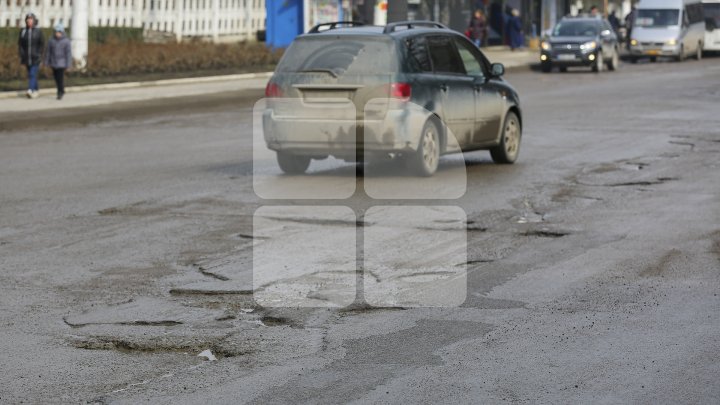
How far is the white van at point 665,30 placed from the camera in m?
51.2

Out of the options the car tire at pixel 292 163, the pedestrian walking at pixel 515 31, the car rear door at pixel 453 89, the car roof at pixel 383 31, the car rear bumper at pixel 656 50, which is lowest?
the car tire at pixel 292 163

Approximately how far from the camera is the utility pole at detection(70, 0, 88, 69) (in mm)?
34188

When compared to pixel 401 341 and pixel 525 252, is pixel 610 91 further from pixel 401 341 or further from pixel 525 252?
pixel 401 341

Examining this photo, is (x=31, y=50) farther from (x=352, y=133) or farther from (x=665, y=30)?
(x=665, y=30)

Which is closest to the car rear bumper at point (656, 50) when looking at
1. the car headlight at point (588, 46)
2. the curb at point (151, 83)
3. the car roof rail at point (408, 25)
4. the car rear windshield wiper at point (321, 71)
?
the car headlight at point (588, 46)

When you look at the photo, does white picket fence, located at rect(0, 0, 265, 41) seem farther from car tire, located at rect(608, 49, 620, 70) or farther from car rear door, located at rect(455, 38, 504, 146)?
car rear door, located at rect(455, 38, 504, 146)

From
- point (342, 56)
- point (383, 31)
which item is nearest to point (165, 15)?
point (383, 31)

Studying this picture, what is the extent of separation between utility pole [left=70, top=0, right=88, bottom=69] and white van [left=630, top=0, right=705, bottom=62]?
23.6 metres

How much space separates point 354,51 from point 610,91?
60.2 feet

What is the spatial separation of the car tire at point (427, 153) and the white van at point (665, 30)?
3713 cm

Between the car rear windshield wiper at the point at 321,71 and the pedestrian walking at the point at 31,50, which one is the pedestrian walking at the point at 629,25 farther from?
the car rear windshield wiper at the point at 321,71

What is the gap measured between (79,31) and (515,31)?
26.6 m

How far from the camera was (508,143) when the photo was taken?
1725cm

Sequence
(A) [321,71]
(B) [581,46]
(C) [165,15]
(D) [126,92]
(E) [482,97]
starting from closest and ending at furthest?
(A) [321,71]
(E) [482,97]
(D) [126,92]
(B) [581,46]
(C) [165,15]
